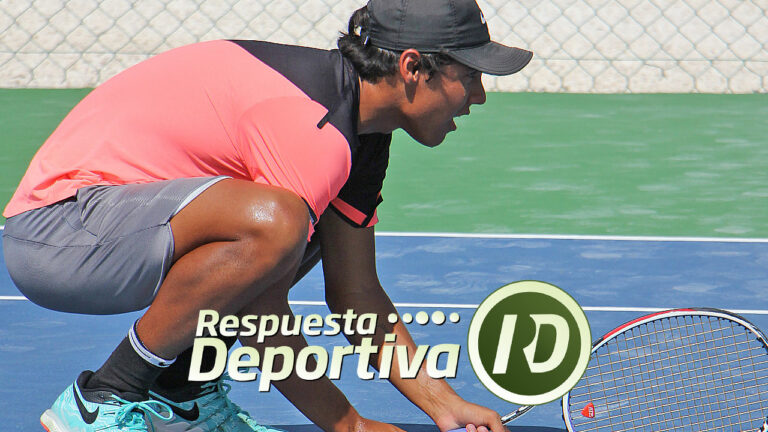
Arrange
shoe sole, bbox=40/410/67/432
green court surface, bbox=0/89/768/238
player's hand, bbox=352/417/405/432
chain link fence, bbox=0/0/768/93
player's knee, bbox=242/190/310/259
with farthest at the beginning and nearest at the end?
chain link fence, bbox=0/0/768/93 → green court surface, bbox=0/89/768/238 → player's hand, bbox=352/417/405/432 → shoe sole, bbox=40/410/67/432 → player's knee, bbox=242/190/310/259

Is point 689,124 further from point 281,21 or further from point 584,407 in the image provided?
point 584,407

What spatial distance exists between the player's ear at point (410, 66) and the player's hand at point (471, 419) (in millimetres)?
736

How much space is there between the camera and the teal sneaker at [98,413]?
91.1 inches

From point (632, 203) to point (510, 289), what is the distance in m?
3.23

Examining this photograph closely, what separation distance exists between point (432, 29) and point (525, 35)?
6.18 metres

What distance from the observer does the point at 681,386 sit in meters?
2.97

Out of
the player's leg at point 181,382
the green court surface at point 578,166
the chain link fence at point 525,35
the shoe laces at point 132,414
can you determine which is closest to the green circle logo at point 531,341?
the player's leg at point 181,382

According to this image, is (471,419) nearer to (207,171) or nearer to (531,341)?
(531,341)

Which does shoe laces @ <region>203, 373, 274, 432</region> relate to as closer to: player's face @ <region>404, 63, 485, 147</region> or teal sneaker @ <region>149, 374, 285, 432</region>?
teal sneaker @ <region>149, 374, 285, 432</region>

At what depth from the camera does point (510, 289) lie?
2.21 metres

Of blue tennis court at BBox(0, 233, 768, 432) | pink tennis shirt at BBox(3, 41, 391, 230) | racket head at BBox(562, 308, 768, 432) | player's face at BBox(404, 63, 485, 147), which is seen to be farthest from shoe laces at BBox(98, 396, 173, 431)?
racket head at BBox(562, 308, 768, 432)

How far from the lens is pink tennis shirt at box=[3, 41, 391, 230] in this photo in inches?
87.3

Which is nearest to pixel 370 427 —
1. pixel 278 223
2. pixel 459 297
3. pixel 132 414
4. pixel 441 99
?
pixel 132 414

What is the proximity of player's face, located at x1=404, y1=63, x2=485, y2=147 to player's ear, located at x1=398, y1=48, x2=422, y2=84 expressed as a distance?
0.02 meters
